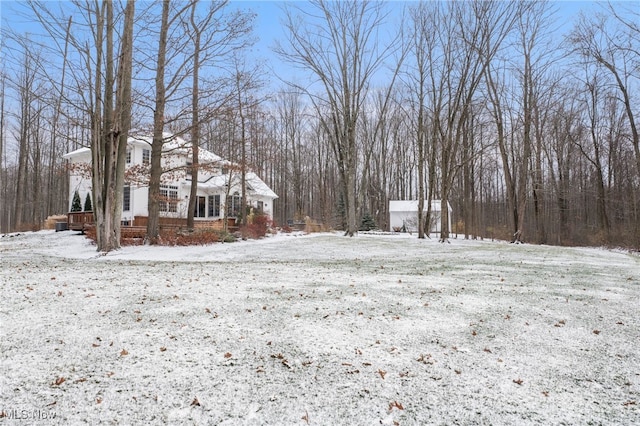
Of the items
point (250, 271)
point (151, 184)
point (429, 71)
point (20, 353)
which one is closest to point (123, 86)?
point (151, 184)

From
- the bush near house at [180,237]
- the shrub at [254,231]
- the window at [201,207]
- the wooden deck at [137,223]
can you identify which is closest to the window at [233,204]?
the window at [201,207]

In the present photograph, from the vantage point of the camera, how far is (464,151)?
18.8 metres

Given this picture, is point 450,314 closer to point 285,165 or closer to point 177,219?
point 177,219

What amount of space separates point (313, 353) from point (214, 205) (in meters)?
23.0

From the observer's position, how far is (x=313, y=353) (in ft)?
9.40

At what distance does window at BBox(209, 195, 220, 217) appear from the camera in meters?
24.6

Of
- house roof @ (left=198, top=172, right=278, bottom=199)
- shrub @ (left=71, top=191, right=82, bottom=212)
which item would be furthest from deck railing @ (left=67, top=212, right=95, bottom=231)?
house roof @ (left=198, top=172, right=278, bottom=199)

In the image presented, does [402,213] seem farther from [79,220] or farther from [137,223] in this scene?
[79,220]

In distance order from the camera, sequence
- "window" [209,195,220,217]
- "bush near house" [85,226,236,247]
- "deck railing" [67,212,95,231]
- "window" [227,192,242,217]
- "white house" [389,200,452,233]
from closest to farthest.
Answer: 1. "bush near house" [85,226,236,247]
2. "deck railing" [67,212,95,231]
3. "window" [227,192,242,217]
4. "window" [209,195,220,217]
5. "white house" [389,200,452,233]

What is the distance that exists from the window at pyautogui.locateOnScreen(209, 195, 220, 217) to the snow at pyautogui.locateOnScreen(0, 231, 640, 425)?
19278 millimetres

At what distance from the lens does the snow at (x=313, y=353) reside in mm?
2141

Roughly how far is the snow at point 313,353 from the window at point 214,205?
19.3m

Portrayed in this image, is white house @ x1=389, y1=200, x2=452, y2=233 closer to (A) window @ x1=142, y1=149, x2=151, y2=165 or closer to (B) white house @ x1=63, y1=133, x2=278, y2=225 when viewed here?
(B) white house @ x1=63, y1=133, x2=278, y2=225

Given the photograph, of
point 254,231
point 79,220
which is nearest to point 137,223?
point 79,220
